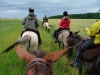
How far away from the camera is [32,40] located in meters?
9.78

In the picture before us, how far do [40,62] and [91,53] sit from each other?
4820 mm

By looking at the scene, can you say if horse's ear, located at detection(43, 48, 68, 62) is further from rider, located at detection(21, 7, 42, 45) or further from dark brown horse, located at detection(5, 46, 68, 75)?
rider, located at detection(21, 7, 42, 45)

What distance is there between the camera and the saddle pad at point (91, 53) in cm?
722

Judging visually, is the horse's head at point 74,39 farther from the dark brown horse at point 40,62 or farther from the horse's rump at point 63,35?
the dark brown horse at point 40,62

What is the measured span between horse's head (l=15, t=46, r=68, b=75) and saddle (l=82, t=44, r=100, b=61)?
4.23m

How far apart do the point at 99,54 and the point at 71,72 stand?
9.25ft

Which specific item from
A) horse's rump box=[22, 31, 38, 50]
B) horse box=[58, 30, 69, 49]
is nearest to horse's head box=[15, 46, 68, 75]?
horse's rump box=[22, 31, 38, 50]

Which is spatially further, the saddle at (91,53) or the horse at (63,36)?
the horse at (63,36)

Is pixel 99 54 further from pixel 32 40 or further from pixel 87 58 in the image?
pixel 32 40

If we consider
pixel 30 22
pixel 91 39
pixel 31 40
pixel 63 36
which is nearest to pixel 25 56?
pixel 91 39

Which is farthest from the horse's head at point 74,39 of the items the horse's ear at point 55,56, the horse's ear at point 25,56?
the horse's ear at point 55,56

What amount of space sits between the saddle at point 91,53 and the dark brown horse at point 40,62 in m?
4.23

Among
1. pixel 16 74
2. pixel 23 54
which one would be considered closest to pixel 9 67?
pixel 16 74

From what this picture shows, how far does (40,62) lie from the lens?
2740mm
